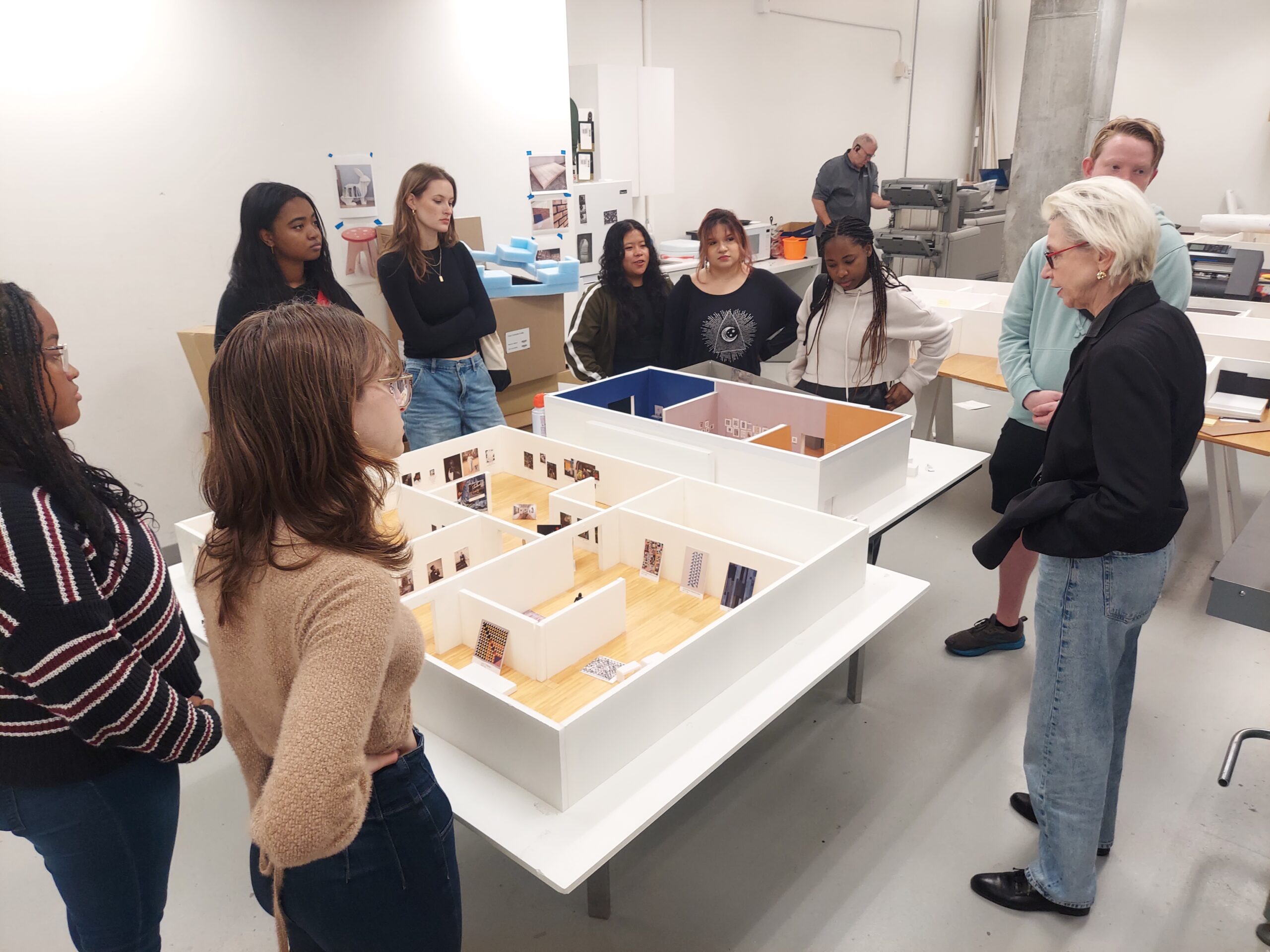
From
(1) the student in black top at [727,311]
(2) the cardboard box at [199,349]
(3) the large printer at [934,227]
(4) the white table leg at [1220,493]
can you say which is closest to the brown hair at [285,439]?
(1) the student in black top at [727,311]

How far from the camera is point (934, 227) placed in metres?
7.30

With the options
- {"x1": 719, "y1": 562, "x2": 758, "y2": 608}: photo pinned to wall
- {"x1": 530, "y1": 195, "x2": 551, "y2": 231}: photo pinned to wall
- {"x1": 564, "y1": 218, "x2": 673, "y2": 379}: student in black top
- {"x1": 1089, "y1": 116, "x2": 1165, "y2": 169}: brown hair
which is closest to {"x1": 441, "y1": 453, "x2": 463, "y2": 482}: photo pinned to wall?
{"x1": 564, "y1": 218, "x2": 673, "y2": 379}: student in black top

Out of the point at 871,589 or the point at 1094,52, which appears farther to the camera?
the point at 1094,52

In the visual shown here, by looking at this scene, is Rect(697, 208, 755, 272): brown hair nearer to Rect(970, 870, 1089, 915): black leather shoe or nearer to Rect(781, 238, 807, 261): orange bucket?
Rect(970, 870, 1089, 915): black leather shoe

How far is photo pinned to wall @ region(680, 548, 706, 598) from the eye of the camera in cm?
207

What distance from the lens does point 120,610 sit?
3.97 ft

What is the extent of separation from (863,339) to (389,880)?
2.30 meters

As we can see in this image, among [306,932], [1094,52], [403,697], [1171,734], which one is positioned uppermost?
[1094,52]

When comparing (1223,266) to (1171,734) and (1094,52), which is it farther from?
(1171,734)

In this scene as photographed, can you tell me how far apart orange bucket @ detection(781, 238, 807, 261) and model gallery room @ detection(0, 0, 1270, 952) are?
8.18 feet

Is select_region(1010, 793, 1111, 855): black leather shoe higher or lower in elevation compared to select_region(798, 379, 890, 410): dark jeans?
lower

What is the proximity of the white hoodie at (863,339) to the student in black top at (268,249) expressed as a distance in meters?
1.56

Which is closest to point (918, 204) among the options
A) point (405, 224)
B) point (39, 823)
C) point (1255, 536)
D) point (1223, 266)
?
point (1223, 266)

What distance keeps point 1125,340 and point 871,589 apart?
820mm
